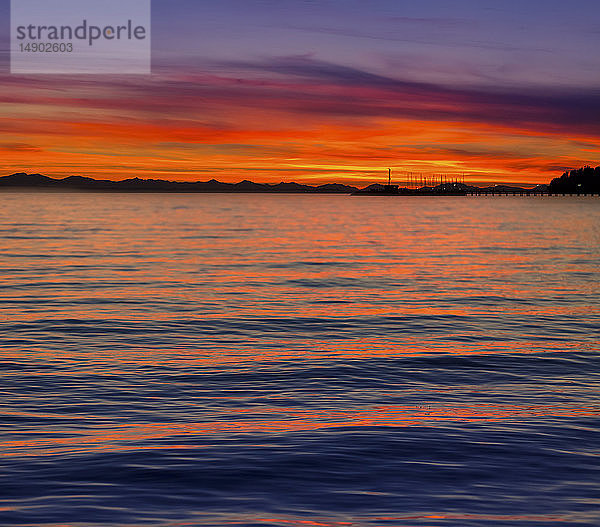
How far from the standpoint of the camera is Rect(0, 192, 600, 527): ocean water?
10.2 m

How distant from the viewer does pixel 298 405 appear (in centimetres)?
1512

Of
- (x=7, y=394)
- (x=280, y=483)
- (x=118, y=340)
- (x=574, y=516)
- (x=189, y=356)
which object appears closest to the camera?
(x=574, y=516)

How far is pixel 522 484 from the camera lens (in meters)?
10.9

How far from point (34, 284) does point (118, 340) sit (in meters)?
15.4

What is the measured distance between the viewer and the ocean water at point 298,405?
400 inches

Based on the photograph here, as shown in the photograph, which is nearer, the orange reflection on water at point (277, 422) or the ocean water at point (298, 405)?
the ocean water at point (298, 405)

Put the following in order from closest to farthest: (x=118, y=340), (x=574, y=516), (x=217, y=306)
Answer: (x=574, y=516) → (x=118, y=340) → (x=217, y=306)

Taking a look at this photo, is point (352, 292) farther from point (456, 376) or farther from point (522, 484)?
point (522, 484)

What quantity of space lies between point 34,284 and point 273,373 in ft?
69.3

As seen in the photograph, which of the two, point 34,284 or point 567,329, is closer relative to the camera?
point 567,329

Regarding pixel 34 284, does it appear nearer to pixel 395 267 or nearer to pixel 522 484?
pixel 395 267

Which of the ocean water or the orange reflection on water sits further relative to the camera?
the orange reflection on water

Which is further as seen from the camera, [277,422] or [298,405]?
[298,405]

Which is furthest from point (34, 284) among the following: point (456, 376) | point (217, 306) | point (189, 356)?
point (456, 376)
